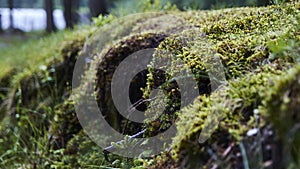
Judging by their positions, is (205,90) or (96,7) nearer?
(205,90)

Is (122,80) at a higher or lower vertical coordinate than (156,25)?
lower

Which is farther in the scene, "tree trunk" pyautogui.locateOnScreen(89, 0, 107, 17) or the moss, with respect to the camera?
"tree trunk" pyautogui.locateOnScreen(89, 0, 107, 17)

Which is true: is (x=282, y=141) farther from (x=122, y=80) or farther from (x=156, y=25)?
(x=156, y=25)

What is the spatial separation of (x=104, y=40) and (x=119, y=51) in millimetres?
431

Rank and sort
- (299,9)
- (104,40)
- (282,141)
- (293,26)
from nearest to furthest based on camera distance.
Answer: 1. (282,141)
2. (293,26)
3. (299,9)
4. (104,40)

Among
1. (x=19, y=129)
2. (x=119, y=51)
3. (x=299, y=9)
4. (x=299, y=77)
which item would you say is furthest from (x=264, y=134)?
(x=19, y=129)

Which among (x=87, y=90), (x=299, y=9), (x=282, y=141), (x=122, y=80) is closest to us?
(x=282, y=141)

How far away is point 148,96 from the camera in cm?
155

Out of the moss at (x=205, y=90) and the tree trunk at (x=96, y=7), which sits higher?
the tree trunk at (x=96, y=7)

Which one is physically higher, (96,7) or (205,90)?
(96,7)

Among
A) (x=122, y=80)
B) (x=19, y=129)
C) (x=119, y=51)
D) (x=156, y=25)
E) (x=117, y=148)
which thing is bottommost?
(x=19, y=129)

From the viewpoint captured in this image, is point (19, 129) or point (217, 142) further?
point (19, 129)

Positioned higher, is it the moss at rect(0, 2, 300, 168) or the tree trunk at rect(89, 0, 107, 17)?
the tree trunk at rect(89, 0, 107, 17)

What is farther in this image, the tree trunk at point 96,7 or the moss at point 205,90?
the tree trunk at point 96,7
